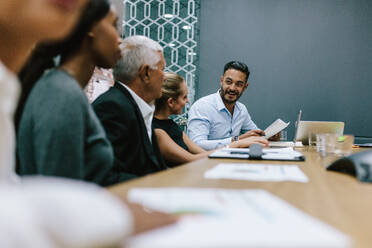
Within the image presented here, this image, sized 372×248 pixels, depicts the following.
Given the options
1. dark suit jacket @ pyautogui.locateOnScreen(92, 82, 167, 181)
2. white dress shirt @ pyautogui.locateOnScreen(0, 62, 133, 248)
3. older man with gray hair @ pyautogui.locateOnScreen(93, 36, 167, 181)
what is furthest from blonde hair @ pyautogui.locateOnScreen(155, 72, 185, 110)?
white dress shirt @ pyautogui.locateOnScreen(0, 62, 133, 248)

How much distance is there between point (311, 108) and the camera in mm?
4051

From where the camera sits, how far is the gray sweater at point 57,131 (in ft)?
3.16

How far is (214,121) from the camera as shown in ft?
11.0

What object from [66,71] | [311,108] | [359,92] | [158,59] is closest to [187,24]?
[311,108]

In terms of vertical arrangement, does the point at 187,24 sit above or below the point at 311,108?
above

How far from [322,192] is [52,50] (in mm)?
972

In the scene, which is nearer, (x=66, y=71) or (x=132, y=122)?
(x=66, y=71)

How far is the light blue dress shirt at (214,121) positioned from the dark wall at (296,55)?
64 cm

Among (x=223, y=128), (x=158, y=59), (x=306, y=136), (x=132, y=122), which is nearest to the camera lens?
(x=132, y=122)

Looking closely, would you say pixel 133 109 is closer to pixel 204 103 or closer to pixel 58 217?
pixel 58 217

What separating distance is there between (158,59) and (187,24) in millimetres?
2603

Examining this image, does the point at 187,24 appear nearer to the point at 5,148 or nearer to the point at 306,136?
the point at 306,136

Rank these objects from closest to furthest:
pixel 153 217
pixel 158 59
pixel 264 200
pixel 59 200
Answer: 1. pixel 59 200
2. pixel 153 217
3. pixel 264 200
4. pixel 158 59

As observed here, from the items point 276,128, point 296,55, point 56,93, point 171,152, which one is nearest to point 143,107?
point 171,152
